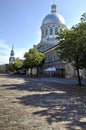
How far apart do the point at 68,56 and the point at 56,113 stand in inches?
731

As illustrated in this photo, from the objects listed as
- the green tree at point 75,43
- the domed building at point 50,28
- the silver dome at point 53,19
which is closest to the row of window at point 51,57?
the domed building at point 50,28

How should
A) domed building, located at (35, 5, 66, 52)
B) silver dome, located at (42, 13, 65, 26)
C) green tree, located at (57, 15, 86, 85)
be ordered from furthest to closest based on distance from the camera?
silver dome, located at (42, 13, 65, 26)
domed building, located at (35, 5, 66, 52)
green tree, located at (57, 15, 86, 85)

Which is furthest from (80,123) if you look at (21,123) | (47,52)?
(47,52)

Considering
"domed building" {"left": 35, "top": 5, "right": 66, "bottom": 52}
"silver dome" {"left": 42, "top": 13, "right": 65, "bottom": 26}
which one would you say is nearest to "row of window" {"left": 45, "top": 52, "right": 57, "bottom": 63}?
"domed building" {"left": 35, "top": 5, "right": 66, "bottom": 52}

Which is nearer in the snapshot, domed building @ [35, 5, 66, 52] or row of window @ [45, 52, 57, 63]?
row of window @ [45, 52, 57, 63]

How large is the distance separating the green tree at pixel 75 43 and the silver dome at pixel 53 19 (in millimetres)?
59731

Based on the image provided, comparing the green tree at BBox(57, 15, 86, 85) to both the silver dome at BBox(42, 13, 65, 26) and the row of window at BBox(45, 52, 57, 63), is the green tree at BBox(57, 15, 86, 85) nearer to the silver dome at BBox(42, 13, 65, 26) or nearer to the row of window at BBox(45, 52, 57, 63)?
the row of window at BBox(45, 52, 57, 63)

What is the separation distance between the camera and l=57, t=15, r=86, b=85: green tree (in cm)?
2490

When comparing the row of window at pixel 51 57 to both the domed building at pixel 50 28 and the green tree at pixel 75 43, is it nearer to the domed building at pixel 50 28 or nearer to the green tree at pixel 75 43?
the domed building at pixel 50 28

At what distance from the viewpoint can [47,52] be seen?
7262 centimetres

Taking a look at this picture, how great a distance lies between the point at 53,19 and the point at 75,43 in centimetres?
6268

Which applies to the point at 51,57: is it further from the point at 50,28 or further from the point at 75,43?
the point at 75,43

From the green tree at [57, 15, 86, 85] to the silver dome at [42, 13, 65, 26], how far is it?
5973cm

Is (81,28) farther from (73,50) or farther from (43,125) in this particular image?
(43,125)
